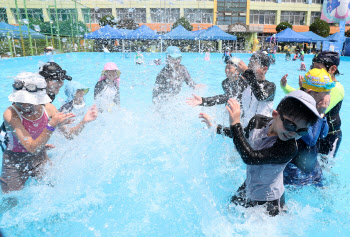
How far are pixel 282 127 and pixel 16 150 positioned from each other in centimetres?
253

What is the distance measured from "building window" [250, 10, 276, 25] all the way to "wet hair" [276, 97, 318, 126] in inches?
1979

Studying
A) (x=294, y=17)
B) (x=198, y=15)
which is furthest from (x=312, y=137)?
(x=294, y=17)

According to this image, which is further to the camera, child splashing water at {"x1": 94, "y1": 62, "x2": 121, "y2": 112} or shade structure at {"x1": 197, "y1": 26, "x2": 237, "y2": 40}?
shade structure at {"x1": 197, "y1": 26, "x2": 237, "y2": 40}

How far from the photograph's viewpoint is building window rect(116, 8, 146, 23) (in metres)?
44.5

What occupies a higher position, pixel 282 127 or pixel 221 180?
pixel 282 127

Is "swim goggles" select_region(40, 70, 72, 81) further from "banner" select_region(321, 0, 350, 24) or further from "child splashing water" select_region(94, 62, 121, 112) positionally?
"banner" select_region(321, 0, 350, 24)

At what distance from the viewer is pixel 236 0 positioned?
45500 mm

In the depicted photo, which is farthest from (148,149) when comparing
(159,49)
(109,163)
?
(159,49)

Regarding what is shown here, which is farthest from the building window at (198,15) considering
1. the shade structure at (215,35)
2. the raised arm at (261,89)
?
the raised arm at (261,89)

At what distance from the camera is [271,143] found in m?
1.90

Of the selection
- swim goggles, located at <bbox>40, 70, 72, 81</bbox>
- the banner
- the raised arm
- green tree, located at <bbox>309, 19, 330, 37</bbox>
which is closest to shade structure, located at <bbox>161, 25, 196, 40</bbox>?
the banner

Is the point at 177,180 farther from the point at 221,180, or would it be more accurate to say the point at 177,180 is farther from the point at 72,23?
the point at 72,23

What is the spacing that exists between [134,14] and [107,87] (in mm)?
45419

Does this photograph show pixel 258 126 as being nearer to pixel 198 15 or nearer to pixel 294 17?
pixel 198 15
